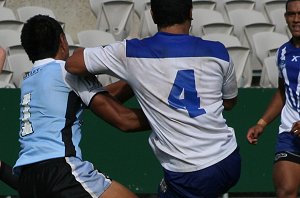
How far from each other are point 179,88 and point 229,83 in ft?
1.16

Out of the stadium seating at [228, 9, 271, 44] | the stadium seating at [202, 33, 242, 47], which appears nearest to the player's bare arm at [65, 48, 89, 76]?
the stadium seating at [202, 33, 242, 47]

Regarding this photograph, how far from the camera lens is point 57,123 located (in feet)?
16.4

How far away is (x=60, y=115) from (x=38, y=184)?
370mm

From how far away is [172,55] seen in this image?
486 centimetres

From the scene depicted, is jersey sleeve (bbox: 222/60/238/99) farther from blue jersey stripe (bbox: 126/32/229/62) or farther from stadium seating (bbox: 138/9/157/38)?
stadium seating (bbox: 138/9/157/38)

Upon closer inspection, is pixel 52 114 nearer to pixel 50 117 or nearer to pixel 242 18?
pixel 50 117

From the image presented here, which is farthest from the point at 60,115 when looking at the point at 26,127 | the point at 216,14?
the point at 216,14

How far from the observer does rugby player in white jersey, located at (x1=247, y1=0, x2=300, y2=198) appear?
22.0 feet

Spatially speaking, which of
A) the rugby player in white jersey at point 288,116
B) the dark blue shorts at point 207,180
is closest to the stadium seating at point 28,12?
the rugby player in white jersey at point 288,116

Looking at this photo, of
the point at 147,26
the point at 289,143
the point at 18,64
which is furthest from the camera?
the point at 147,26

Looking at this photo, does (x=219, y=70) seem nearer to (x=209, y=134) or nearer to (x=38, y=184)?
(x=209, y=134)

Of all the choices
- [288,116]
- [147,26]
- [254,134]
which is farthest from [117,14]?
[254,134]

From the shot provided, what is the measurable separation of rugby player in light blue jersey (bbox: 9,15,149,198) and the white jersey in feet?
0.50

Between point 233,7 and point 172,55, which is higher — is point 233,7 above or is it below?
below
